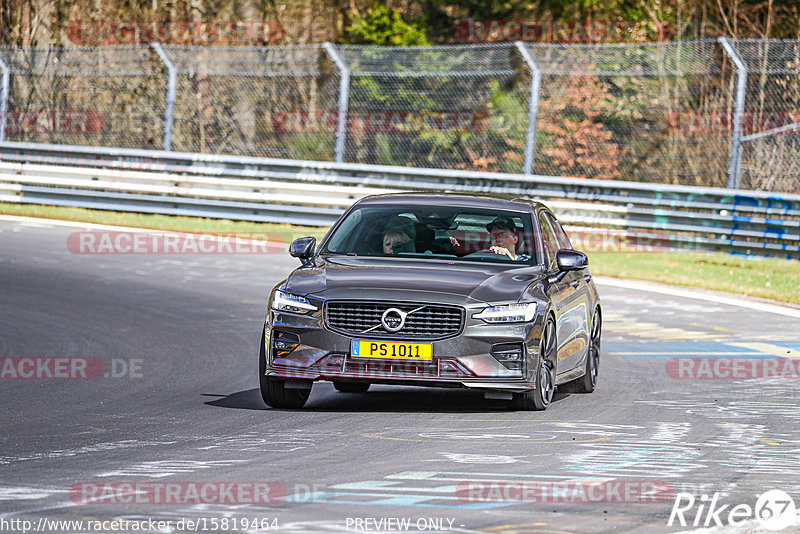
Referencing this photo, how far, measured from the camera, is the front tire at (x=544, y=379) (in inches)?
402

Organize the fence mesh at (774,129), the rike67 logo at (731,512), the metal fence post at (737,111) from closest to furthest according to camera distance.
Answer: the rike67 logo at (731,512) → the metal fence post at (737,111) → the fence mesh at (774,129)

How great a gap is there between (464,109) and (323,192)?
8925 mm

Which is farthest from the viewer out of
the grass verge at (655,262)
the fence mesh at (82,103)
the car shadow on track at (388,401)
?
the fence mesh at (82,103)

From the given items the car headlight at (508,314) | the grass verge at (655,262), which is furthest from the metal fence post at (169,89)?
the car headlight at (508,314)

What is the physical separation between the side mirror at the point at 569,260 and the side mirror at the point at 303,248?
182 cm

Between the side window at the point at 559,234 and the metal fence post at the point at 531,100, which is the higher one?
the metal fence post at the point at 531,100

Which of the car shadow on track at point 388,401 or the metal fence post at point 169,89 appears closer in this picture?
the car shadow on track at point 388,401

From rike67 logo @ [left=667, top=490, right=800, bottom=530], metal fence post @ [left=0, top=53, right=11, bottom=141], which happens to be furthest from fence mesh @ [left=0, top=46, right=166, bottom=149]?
rike67 logo @ [left=667, top=490, right=800, bottom=530]

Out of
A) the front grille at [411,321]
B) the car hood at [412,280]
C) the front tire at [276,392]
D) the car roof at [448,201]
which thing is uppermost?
the car roof at [448,201]

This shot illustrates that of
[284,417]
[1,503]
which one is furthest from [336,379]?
[1,503]

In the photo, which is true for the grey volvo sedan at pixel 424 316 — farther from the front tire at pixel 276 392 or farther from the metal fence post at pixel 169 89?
the metal fence post at pixel 169 89

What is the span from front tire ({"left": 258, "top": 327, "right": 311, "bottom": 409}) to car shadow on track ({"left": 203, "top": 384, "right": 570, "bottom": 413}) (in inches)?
3.1

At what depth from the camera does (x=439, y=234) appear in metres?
11.3

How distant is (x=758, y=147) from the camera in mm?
24484
